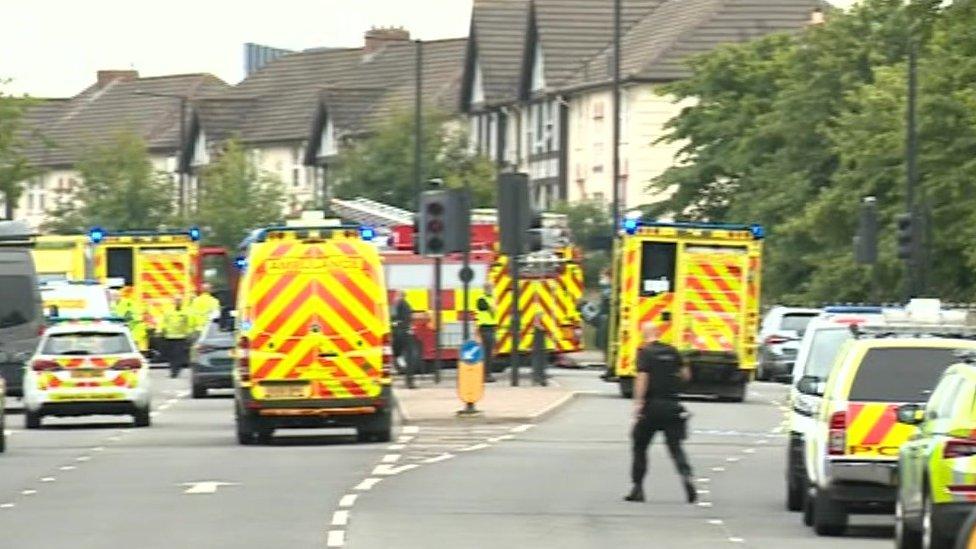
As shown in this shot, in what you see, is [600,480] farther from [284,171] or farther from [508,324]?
[284,171]

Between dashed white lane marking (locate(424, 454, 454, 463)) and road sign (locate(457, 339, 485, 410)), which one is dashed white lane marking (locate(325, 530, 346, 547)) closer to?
dashed white lane marking (locate(424, 454, 454, 463))

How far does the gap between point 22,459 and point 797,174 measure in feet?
145

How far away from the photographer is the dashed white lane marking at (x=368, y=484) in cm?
2771

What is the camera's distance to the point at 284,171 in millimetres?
127812

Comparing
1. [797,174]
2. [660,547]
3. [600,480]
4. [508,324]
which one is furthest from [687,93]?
[660,547]

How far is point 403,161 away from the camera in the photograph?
306 ft

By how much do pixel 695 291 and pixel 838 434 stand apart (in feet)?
80.6

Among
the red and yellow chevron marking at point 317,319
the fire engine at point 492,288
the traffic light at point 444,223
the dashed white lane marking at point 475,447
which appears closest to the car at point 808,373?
the dashed white lane marking at point 475,447

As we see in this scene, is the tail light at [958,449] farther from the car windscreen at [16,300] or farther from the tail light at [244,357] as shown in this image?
the car windscreen at [16,300]

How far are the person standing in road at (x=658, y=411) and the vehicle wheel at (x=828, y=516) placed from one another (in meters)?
3.28

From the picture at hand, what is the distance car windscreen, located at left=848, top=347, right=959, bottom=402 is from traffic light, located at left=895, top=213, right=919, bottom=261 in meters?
30.2

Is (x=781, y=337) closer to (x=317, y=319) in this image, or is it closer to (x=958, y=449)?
(x=317, y=319)

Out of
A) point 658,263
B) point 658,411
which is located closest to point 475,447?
point 658,411

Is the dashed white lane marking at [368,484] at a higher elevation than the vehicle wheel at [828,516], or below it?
below
